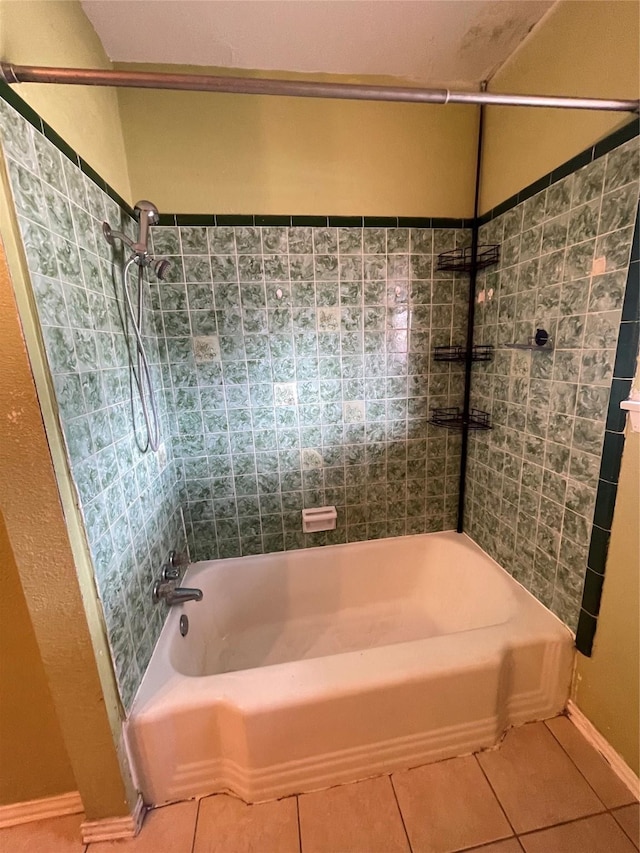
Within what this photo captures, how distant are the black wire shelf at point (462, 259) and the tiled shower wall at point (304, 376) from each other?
43 millimetres

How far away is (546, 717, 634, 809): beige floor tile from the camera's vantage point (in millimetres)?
1060

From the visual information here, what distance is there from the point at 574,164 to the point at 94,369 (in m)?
1.60

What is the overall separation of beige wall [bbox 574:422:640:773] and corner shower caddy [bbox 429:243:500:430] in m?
0.64

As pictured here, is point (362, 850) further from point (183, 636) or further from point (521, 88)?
point (521, 88)

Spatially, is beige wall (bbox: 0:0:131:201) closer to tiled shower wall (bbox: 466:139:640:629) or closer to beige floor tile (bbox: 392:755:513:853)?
tiled shower wall (bbox: 466:139:640:629)

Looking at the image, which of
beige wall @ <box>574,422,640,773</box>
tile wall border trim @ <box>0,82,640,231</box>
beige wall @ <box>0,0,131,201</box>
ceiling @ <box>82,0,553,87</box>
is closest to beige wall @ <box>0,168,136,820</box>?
tile wall border trim @ <box>0,82,640,231</box>

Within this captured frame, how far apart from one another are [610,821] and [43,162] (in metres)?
2.32

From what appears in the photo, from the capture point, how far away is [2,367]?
74 centimetres

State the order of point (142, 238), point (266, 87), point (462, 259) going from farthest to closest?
1. point (462, 259)
2. point (142, 238)
3. point (266, 87)

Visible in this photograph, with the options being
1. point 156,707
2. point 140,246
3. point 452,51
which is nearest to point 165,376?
point 140,246

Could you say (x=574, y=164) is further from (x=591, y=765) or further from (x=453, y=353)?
(x=591, y=765)

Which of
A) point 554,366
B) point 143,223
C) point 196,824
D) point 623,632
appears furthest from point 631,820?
point 143,223

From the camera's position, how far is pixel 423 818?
3.39ft

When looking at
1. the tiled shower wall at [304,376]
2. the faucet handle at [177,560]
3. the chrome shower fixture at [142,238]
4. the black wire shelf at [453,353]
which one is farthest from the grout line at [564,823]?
the chrome shower fixture at [142,238]
